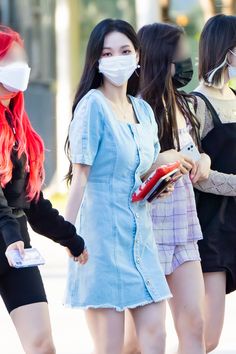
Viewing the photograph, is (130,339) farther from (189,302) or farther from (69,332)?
(69,332)

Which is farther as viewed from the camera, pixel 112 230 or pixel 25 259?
pixel 112 230

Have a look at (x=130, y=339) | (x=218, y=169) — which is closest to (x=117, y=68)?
(x=218, y=169)

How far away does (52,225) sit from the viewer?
212 inches

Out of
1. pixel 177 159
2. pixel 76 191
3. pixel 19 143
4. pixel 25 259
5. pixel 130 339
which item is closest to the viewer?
pixel 25 259

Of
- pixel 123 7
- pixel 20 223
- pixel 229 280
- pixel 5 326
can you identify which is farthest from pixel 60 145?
pixel 20 223

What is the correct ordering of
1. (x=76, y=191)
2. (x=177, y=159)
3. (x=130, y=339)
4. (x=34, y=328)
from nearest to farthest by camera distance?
(x=34, y=328) → (x=76, y=191) → (x=177, y=159) → (x=130, y=339)

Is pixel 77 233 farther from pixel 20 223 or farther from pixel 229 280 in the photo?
Answer: pixel 229 280

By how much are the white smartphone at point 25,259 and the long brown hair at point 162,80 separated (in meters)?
1.33

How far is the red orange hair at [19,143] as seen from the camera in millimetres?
5230

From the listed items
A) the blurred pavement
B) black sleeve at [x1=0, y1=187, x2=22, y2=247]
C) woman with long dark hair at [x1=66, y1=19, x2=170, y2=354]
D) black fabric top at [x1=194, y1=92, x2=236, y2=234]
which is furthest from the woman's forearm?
the blurred pavement

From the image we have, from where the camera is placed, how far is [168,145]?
6195 millimetres

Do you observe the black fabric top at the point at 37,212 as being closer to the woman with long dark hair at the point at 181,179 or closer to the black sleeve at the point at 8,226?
the black sleeve at the point at 8,226

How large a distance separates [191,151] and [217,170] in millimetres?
392

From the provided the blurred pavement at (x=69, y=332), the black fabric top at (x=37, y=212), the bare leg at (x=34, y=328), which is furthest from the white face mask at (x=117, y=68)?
the blurred pavement at (x=69, y=332)
